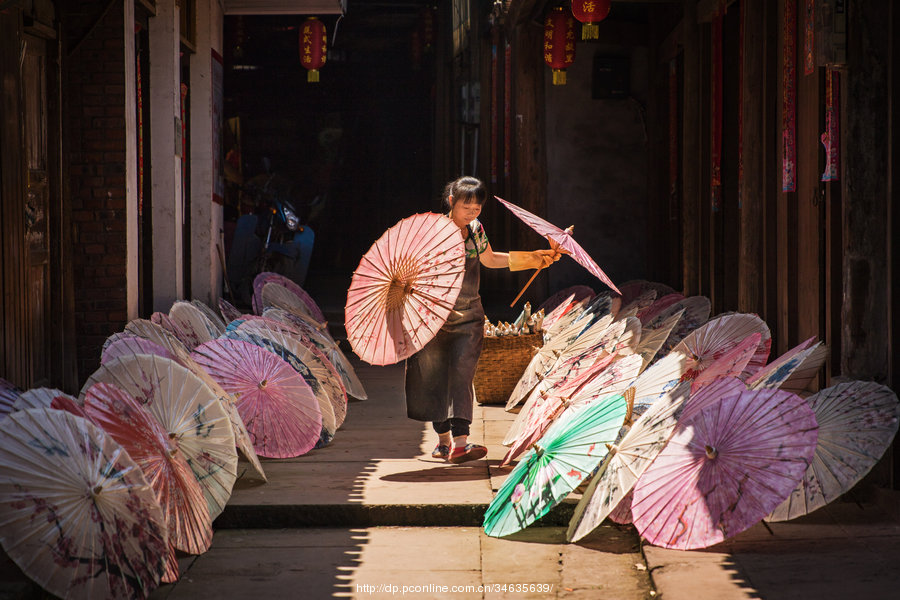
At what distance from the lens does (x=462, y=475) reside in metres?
5.75

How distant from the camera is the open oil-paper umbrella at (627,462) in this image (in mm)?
4352

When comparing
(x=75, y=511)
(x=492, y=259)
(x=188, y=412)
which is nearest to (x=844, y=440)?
(x=492, y=259)

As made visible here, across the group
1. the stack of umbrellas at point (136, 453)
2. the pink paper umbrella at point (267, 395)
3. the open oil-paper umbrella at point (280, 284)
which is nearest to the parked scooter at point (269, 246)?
the open oil-paper umbrella at point (280, 284)

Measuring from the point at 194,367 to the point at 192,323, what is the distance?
207cm

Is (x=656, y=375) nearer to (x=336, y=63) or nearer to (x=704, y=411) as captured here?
(x=704, y=411)

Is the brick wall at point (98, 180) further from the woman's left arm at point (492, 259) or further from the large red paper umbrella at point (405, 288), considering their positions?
the woman's left arm at point (492, 259)

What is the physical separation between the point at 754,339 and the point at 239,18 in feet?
41.2

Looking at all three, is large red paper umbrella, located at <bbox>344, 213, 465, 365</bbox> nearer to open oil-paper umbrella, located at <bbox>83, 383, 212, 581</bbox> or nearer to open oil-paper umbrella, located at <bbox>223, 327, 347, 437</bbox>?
open oil-paper umbrella, located at <bbox>223, 327, 347, 437</bbox>

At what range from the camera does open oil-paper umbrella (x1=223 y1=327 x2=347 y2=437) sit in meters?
6.53

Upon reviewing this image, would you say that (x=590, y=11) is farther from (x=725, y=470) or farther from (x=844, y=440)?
(x=725, y=470)

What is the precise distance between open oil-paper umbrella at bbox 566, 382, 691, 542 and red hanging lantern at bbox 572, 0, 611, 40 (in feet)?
18.1

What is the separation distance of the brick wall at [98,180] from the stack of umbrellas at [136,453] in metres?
1.10

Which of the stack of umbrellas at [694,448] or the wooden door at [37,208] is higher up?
the wooden door at [37,208]

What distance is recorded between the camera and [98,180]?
24.2 ft
